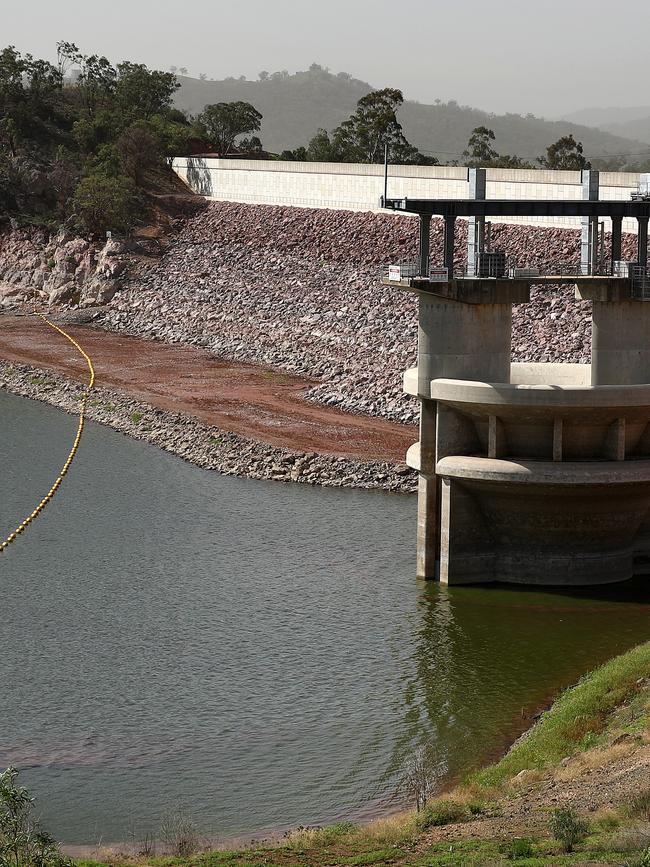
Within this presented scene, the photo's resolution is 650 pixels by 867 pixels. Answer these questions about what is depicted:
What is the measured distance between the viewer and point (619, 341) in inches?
1793

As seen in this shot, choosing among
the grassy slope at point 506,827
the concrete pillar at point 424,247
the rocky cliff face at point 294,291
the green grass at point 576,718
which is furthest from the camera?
the rocky cliff face at point 294,291

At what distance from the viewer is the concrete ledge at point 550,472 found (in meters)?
43.2

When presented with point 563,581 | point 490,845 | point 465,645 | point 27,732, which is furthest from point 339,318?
point 490,845

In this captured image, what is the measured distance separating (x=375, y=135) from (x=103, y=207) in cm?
2831

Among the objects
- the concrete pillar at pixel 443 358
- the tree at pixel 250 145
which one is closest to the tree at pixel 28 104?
the tree at pixel 250 145

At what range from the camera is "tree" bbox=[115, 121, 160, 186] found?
11381cm

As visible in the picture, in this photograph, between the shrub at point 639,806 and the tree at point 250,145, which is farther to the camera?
the tree at point 250,145

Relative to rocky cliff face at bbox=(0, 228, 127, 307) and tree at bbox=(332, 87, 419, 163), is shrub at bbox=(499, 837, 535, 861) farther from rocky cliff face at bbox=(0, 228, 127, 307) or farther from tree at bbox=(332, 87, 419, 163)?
tree at bbox=(332, 87, 419, 163)

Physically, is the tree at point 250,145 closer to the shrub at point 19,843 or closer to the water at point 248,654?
the water at point 248,654

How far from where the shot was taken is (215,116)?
138 meters

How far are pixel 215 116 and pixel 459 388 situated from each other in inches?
3957

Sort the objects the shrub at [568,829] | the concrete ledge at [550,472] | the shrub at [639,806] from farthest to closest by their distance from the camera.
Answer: the concrete ledge at [550,472] → the shrub at [639,806] → the shrub at [568,829]

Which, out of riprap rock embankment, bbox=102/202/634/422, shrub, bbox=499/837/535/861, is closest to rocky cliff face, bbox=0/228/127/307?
riprap rock embankment, bbox=102/202/634/422

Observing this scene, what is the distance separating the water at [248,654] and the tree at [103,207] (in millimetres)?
51499
